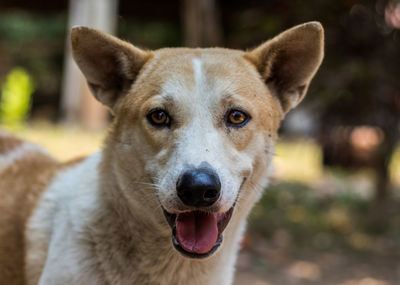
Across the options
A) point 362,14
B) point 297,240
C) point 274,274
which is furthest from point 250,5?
point 274,274

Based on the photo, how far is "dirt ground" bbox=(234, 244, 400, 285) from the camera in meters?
4.68

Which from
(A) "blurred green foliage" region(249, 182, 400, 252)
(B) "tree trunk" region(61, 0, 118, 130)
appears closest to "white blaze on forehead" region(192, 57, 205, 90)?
(A) "blurred green foliage" region(249, 182, 400, 252)

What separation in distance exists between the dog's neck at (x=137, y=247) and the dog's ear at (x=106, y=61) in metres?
0.48

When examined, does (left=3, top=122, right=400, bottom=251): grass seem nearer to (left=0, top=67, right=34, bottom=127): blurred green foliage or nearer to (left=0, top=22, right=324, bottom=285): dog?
(left=0, top=67, right=34, bottom=127): blurred green foliage

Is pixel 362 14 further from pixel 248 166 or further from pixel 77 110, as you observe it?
pixel 77 110

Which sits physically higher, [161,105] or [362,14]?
[362,14]

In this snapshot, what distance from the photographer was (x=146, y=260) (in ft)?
8.20

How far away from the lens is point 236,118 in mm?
2545

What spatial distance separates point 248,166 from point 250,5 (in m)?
4.36

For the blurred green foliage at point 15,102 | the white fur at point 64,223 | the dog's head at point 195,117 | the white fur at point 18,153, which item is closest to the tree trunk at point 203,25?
the blurred green foliage at point 15,102

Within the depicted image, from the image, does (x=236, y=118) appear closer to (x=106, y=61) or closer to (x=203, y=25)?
(x=106, y=61)

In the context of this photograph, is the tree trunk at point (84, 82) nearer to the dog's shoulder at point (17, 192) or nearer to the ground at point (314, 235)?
the ground at point (314, 235)

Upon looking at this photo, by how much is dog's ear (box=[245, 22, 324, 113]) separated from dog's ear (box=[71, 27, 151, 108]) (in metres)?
0.64

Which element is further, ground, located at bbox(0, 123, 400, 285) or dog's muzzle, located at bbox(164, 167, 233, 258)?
ground, located at bbox(0, 123, 400, 285)
